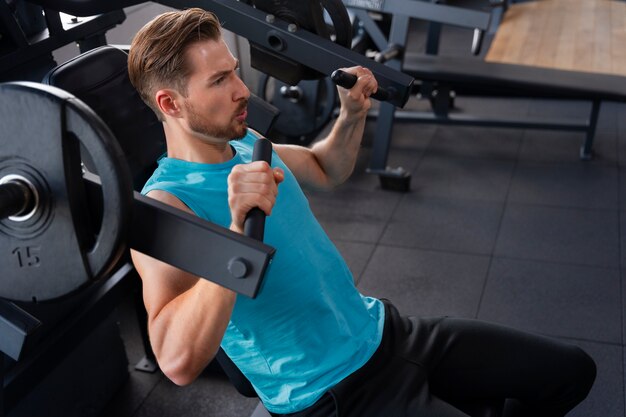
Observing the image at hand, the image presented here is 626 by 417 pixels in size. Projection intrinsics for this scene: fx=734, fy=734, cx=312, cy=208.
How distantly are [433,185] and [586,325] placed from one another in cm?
125

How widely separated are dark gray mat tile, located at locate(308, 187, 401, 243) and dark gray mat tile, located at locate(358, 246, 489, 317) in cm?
19

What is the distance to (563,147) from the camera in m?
3.90

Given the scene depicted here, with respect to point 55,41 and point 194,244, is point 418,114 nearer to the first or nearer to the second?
point 55,41

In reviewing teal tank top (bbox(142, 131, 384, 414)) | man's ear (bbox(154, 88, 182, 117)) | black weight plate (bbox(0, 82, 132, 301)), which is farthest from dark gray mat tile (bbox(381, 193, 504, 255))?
black weight plate (bbox(0, 82, 132, 301))

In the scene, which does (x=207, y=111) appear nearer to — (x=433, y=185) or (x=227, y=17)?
(x=227, y=17)

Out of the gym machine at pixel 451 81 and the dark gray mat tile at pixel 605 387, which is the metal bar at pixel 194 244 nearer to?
the dark gray mat tile at pixel 605 387

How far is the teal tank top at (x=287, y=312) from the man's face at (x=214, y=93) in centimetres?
9

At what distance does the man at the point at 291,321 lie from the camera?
1.20 metres

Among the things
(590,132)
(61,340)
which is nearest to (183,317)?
(61,340)

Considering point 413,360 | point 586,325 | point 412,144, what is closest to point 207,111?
point 413,360

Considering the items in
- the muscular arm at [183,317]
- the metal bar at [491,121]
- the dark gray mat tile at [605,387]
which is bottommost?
the metal bar at [491,121]

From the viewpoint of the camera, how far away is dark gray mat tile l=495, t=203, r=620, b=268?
2857 mm

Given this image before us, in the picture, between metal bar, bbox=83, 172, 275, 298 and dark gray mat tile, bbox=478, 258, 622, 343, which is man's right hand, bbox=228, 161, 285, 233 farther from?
dark gray mat tile, bbox=478, 258, 622, 343

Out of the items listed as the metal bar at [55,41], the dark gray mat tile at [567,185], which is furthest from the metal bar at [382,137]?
the metal bar at [55,41]
